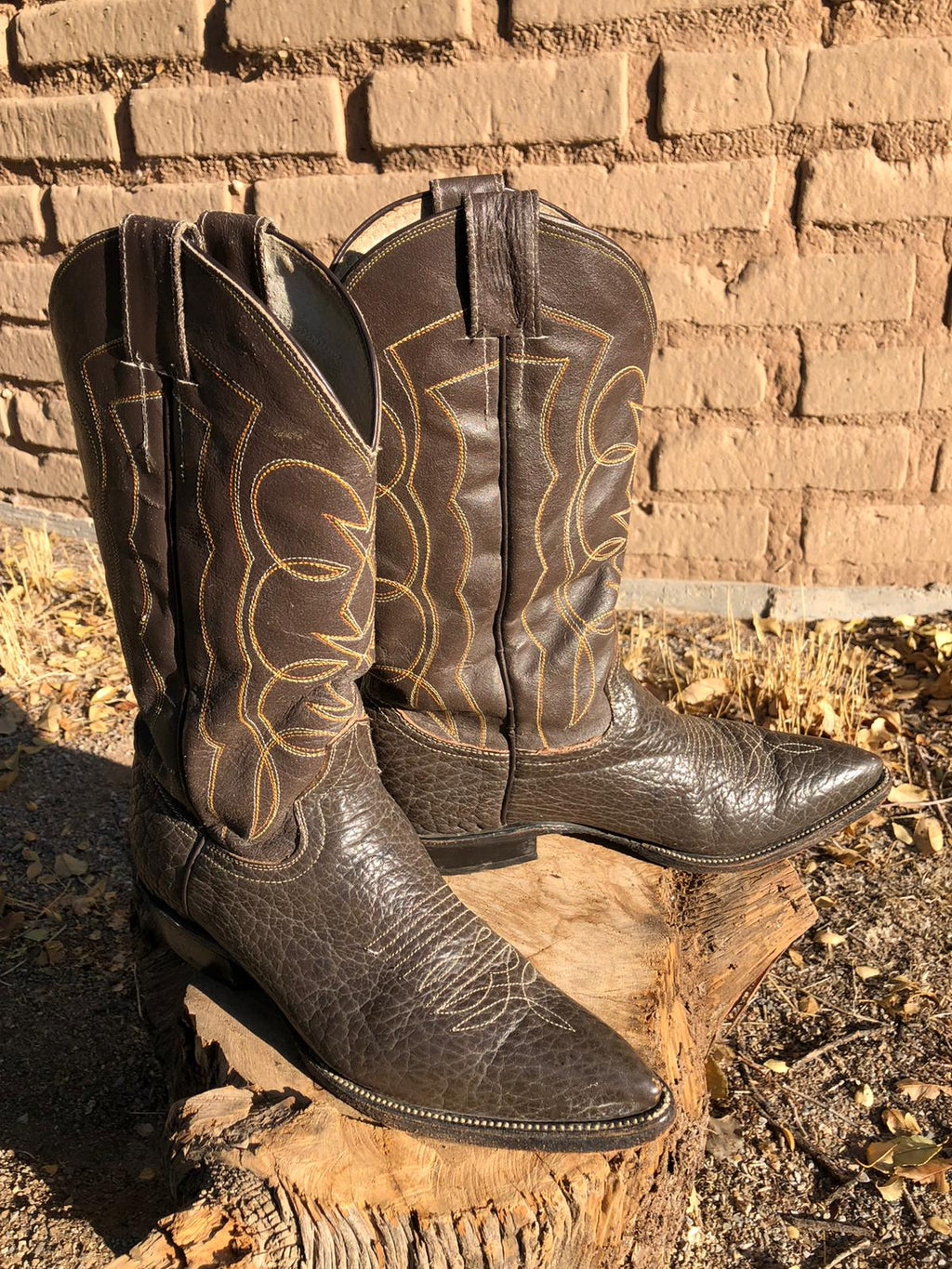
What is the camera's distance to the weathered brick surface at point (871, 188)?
263cm

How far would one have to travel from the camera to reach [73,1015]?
2.08 m

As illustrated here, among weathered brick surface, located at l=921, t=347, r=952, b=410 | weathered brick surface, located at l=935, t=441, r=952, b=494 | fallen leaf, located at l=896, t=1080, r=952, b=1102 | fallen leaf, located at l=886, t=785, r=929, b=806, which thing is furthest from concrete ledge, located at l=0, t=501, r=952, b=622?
fallen leaf, located at l=896, t=1080, r=952, b=1102

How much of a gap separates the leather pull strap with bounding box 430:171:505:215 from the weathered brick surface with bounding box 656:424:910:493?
5.49ft

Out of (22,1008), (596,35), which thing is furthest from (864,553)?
(22,1008)

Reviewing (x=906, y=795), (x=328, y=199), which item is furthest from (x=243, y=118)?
(x=906, y=795)

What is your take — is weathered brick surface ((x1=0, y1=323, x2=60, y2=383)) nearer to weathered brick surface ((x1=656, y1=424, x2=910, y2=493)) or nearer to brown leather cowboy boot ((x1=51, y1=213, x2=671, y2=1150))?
weathered brick surface ((x1=656, y1=424, x2=910, y2=493))

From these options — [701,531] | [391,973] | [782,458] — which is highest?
[782,458]

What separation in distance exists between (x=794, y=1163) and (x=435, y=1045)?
778mm

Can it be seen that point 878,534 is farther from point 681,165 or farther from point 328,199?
point 328,199

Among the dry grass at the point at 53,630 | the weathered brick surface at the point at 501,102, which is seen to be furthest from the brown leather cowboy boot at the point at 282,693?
the weathered brick surface at the point at 501,102

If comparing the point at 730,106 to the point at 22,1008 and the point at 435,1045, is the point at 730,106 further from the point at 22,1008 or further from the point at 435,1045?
the point at 22,1008

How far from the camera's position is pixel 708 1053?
6.21 feet

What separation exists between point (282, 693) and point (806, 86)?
6.93ft

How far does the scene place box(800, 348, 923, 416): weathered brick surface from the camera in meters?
2.83
